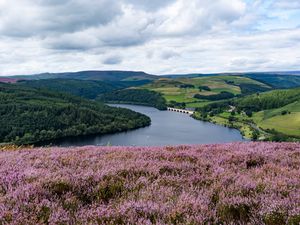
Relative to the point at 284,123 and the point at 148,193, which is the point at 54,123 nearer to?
the point at 284,123

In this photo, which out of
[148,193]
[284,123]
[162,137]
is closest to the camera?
[148,193]

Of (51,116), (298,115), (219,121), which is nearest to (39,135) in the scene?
(51,116)

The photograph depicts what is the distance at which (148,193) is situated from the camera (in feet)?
16.3

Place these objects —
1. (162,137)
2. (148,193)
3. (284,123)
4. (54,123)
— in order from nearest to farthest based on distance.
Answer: (148,193), (162,137), (284,123), (54,123)

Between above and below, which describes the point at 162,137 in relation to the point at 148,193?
below

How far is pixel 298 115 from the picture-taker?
185m

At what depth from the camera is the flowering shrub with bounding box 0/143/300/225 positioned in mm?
4125

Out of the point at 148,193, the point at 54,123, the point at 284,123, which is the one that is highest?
the point at 148,193

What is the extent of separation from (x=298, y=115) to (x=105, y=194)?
200 metres

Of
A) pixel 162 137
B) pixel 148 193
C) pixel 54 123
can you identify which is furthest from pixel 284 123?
pixel 148 193

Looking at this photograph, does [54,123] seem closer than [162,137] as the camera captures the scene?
No

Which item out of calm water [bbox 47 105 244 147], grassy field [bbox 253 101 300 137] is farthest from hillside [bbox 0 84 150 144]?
grassy field [bbox 253 101 300 137]

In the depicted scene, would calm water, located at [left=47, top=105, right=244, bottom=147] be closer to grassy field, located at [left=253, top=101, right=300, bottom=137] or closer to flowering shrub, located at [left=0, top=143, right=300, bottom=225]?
grassy field, located at [left=253, top=101, right=300, bottom=137]

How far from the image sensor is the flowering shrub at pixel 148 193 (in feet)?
13.5
